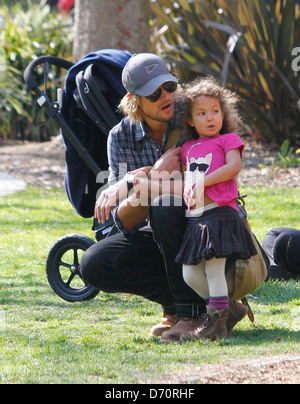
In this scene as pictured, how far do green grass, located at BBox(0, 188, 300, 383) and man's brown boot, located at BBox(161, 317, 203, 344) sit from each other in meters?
0.05

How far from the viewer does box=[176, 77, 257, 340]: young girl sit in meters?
3.36

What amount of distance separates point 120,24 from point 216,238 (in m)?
6.06

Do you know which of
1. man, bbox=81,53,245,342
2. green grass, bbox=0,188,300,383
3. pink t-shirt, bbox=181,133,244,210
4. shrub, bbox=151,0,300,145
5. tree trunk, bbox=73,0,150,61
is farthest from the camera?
tree trunk, bbox=73,0,150,61

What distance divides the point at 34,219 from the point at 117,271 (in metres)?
3.74

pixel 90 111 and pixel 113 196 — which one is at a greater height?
pixel 90 111

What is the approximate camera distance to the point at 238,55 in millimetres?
8844

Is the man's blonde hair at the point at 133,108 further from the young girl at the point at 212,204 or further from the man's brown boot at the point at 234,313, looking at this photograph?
the man's brown boot at the point at 234,313

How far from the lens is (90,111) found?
4.39 meters

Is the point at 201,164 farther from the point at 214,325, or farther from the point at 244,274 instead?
the point at 214,325

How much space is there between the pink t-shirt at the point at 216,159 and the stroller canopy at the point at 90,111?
3.38 ft

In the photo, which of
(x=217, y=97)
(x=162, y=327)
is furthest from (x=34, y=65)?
(x=162, y=327)

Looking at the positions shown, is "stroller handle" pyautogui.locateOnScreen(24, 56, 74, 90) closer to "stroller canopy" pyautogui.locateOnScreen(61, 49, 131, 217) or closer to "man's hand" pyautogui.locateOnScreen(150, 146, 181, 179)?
"stroller canopy" pyautogui.locateOnScreen(61, 49, 131, 217)

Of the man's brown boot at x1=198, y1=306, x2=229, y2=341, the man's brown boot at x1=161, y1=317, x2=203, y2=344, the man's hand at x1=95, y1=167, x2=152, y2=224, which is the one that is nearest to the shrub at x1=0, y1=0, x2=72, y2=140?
the man's hand at x1=95, y1=167, x2=152, y2=224

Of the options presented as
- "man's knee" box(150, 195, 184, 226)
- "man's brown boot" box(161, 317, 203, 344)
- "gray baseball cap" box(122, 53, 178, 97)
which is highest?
"gray baseball cap" box(122, 53, 178, 97)
